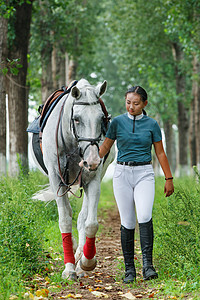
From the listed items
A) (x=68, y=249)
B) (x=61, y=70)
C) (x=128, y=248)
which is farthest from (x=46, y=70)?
(x=128, y=248)

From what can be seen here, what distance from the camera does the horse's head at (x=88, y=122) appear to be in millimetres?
4677

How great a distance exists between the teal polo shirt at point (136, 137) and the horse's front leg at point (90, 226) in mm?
A: 551

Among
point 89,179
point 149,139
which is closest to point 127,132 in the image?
point 149,139

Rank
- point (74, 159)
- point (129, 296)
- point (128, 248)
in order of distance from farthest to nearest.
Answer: point (74, 159) → point (128, 248) → point (129, 296)

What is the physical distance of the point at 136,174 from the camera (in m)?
5.06

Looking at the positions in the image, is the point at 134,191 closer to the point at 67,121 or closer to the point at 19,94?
the point at 67,121

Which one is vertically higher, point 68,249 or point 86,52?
point 86,52

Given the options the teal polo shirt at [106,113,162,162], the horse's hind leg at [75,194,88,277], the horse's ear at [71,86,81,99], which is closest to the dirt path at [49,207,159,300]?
the horse's hind leg at [75,194,88,277]

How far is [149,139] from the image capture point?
507cm

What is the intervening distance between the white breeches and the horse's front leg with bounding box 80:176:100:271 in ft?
1.18

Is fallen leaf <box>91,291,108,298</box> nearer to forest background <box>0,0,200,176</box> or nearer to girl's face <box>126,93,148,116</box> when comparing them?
girl's face <box>126,93,148,116</box>

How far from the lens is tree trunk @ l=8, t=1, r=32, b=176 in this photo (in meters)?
11.3

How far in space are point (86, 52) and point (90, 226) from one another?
17.4 meters

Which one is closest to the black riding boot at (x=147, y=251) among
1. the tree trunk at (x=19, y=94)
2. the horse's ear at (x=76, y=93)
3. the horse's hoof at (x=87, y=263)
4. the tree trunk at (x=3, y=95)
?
the horse's hoof at (x=87, y=263)
